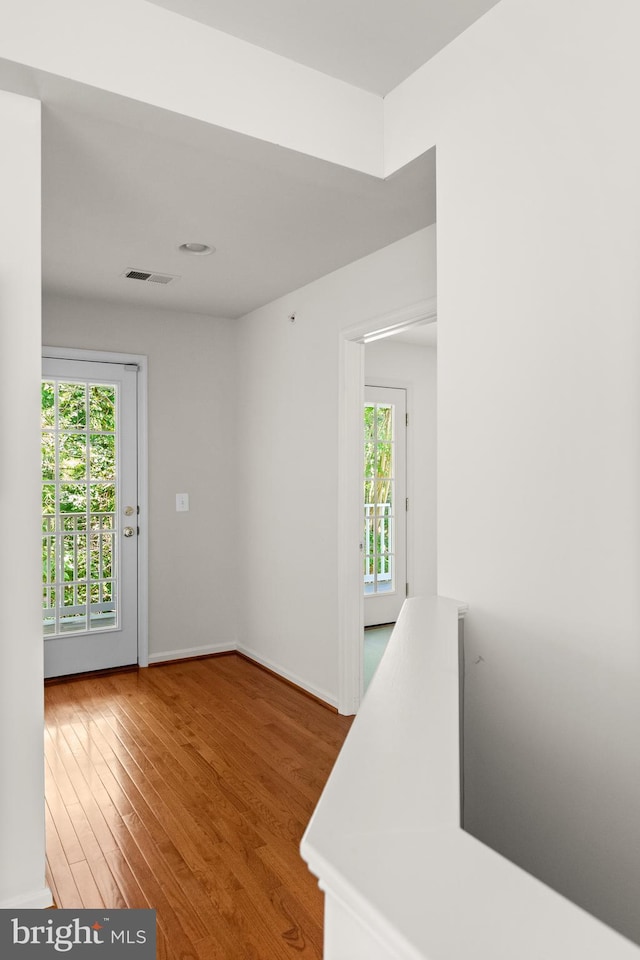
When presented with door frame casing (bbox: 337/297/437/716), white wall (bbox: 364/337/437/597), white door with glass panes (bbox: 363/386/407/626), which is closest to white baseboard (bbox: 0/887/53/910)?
door frame casing (bbox: 337/297/437/716)

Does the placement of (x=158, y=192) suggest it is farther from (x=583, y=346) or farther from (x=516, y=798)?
(x=516, y=798)

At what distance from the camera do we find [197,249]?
3480 millimetres

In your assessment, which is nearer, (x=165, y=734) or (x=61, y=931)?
(x=61, y=931)

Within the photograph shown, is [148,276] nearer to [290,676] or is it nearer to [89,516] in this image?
[89,516]

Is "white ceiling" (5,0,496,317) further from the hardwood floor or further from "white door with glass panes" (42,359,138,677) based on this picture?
the hardwood floor

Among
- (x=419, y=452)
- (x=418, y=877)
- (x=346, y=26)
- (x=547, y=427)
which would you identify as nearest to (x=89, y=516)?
(x=419, y=452)

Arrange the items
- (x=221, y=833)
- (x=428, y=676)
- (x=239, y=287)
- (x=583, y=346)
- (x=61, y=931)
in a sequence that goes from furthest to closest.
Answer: (x=239, y=287) → (x=221, y=833) → (x=61, y=931) → (x=583, y=346) → (x=428, y=676)

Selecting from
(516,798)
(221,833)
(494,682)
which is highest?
(494,682)

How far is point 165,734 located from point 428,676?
2.53 m

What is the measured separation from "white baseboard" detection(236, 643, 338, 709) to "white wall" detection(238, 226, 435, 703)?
0.04 ft

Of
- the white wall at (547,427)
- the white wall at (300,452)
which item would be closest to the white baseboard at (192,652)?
the white wall at (300,452)

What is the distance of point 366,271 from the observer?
3.52 meters

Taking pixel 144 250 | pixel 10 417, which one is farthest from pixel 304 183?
pixel 10 417

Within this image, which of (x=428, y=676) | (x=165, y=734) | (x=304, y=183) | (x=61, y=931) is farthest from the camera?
(x=165, y=734)
